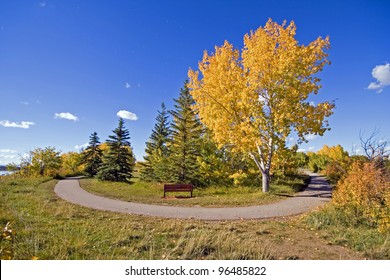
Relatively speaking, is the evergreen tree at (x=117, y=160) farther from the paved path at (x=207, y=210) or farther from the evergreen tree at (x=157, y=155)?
the paved path at (x=207, y=210)

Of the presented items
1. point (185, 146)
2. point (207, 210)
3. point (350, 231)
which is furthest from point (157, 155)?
Answer: point (350, 231)

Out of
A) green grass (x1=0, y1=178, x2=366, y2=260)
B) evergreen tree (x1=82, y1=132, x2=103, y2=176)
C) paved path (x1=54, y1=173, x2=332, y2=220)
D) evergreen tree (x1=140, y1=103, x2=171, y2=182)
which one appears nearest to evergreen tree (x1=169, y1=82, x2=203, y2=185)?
evergreen tree (x1=140, y1=103, x2=171, y2=182)

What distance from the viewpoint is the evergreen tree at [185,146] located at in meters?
16.5

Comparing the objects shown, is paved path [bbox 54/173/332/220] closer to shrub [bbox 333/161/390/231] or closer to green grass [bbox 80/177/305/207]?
green grass [bbox 80/177/305/207]

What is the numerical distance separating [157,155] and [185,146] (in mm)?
4525

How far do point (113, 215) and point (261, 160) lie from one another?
30.3ft

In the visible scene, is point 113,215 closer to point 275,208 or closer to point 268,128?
point 275,208

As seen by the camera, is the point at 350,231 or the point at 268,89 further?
the point at 268,89

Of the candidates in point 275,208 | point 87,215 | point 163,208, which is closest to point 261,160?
point 275,208

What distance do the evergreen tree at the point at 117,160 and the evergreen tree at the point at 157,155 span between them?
196 cm

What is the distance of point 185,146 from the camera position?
16641 millimetres

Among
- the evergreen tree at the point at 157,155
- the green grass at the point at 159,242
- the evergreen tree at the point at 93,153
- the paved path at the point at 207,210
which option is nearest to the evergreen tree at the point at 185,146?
the evergreen tree at the point at 157,155

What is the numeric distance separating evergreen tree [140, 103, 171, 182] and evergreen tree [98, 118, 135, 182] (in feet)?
6.44

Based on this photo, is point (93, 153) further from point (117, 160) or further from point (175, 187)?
point (175, 187)
